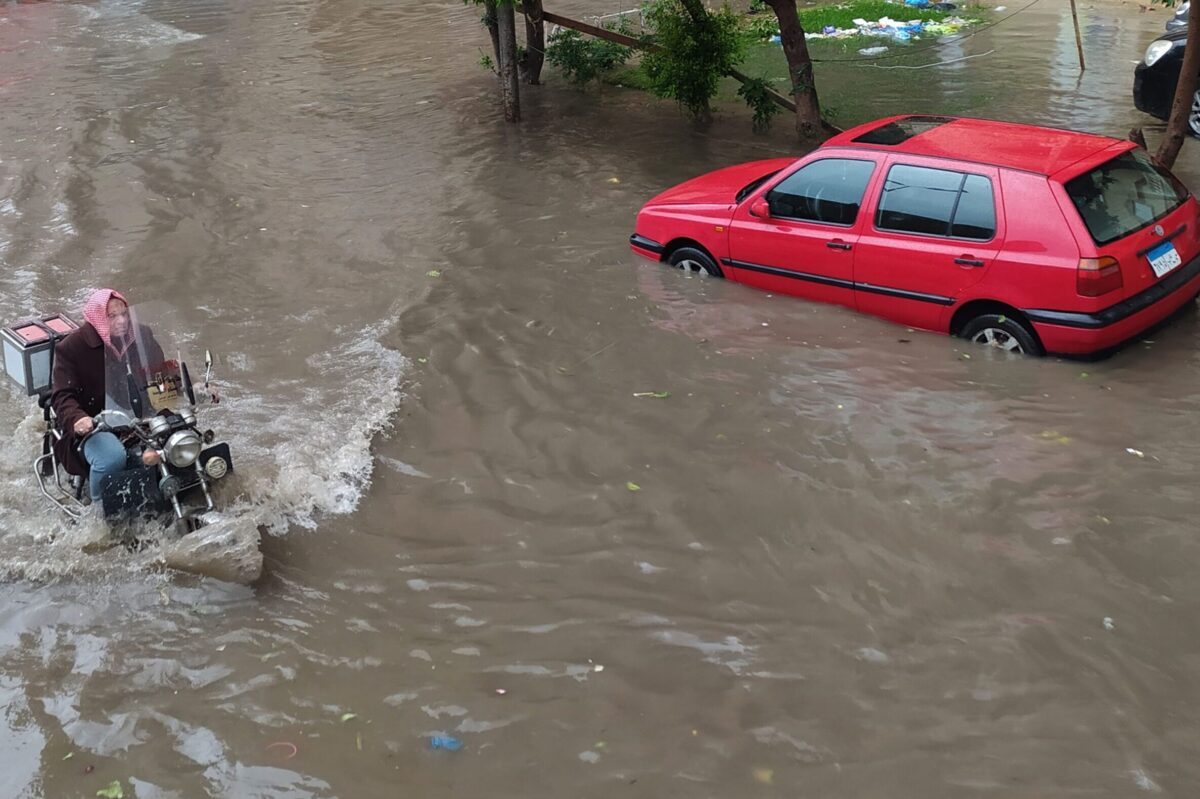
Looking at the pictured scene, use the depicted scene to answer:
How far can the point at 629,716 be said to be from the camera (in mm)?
4539

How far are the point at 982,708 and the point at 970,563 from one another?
1051mm

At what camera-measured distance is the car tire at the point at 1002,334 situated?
23.5 ft

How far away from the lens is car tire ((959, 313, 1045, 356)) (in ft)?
23.5

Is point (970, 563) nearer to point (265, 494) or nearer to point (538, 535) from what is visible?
point (538, 535)

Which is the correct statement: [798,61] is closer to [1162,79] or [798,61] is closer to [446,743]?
[1162,79]

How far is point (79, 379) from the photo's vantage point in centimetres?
589

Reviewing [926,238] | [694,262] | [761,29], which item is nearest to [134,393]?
[694,262]

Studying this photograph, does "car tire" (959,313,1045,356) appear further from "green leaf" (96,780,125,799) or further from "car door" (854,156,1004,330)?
"green leaf" (96,780,125,799)

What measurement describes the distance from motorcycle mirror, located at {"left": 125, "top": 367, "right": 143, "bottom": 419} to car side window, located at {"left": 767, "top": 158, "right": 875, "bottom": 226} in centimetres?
495

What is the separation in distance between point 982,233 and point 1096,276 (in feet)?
2.64

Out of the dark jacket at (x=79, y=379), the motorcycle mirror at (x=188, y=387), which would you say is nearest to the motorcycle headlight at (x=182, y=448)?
the motorcycle mirror at (x=188, y=387)

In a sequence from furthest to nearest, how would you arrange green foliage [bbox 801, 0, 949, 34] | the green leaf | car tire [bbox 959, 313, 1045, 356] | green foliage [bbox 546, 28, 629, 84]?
green foliage [bbox 801, 0, 949, 34]
green foliage [bbox 546, 28, 629, 84]
car tire [bbox 959, 313, 1045, 356]
the green leaf

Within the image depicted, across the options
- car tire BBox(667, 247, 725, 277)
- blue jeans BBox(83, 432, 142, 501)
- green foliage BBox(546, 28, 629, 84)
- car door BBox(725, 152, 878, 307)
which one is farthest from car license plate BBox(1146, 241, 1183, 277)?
green foliage BBox(546, 28, 629, 84)

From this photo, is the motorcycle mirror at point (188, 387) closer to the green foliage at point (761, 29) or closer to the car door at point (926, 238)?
the car door at point (926, 238)
